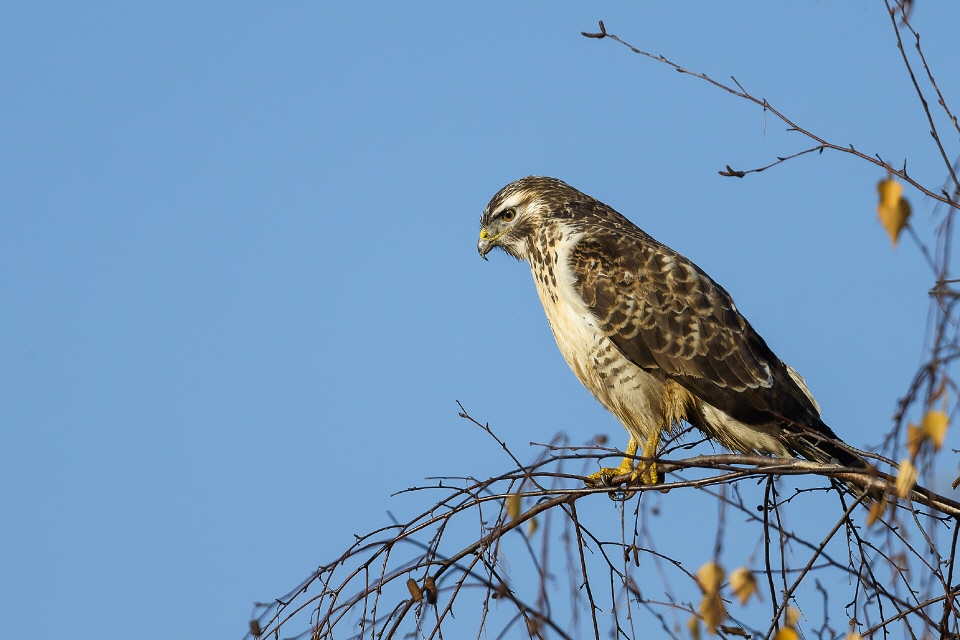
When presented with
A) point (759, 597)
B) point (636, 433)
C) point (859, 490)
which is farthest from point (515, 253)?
point (759, 597)

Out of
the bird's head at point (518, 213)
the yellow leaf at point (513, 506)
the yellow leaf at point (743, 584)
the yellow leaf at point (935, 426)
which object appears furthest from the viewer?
the bird's head at point (518, 213)

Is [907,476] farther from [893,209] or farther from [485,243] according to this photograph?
Answer: [485,243]

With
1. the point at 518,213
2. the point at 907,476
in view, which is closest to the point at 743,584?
the point at 907,476

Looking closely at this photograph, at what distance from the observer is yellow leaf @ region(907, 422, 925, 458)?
1939mm

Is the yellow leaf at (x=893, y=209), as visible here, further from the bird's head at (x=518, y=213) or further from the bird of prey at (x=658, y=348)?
the bird's head at (x=518, y=213)

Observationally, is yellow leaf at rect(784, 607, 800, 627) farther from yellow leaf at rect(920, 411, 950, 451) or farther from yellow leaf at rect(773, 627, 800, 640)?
yellow leaf at rect(920, 411, 950, 451)

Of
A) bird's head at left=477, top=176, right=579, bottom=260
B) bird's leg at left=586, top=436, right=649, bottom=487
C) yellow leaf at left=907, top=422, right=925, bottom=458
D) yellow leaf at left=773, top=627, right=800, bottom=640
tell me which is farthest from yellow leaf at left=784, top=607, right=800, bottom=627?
bird's head at left=477, top=176, right=579, bottom=260

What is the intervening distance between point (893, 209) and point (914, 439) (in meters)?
0.43

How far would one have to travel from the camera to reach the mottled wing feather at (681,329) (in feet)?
17.6

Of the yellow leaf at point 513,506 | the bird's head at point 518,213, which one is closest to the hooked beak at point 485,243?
the bird's head at point 518,213

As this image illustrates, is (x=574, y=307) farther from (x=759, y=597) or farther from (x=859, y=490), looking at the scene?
(x=759, y=597)

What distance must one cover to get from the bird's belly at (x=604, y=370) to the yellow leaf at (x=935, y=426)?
3482 mm

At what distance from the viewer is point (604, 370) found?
5453mm

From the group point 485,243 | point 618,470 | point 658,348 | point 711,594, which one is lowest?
point 711,594
